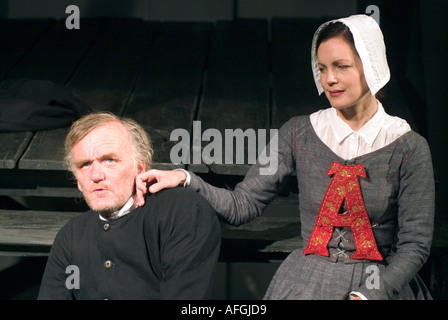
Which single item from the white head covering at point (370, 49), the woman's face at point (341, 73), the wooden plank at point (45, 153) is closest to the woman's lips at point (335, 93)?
the woman's face at point (341, 73)

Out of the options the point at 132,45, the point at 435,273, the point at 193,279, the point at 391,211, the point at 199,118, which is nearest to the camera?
the point at 193,279

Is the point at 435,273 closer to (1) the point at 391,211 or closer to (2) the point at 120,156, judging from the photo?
(1) the point at 391,211

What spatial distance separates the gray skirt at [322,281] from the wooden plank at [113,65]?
1801 mm

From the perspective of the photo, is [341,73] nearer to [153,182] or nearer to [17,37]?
[153,182]

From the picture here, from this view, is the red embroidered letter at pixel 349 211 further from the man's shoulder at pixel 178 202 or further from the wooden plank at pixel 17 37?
the wooden plank at pixel 17 37

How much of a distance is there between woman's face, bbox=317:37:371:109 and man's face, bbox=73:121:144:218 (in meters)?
0.91

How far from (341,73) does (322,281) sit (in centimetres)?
90

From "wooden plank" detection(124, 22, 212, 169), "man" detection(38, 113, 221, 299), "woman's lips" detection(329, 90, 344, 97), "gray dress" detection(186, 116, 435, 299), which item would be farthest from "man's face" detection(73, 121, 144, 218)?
"woman's lips" detection(329, 90, 344, 97)

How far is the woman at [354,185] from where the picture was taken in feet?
10.3

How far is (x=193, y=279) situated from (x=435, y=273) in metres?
1.47

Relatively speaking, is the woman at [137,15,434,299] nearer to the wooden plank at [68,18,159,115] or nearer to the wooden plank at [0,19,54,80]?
the wooden plank at [68,18,159,115]

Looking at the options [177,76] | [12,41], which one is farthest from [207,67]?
[12,41]

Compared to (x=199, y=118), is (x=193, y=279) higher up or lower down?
lower down
